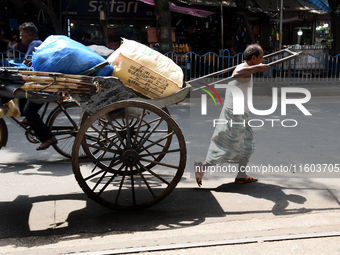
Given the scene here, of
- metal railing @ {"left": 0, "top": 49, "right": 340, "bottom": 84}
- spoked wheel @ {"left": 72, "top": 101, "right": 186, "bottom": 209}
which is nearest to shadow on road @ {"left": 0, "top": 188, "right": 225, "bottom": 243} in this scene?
spoked wheel @ {"left": 72, "top": 101, "right": 186, "bottom": 209}

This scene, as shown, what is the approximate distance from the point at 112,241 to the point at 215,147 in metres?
1.61

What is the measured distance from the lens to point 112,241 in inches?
125

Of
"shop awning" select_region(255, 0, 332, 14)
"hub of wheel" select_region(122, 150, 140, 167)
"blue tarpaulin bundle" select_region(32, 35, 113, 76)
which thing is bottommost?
"hub of wheel" select_region(122, 150, 140, 167)

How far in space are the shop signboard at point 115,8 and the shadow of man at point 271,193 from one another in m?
12.6

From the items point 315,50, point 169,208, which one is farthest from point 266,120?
point 315,50

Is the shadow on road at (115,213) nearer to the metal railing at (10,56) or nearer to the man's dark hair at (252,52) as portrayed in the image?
the man's dark hair at (252,52)

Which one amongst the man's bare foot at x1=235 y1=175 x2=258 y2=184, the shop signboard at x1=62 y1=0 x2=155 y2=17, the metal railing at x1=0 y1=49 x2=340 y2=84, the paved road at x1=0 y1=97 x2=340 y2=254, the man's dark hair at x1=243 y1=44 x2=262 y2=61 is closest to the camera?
the paved road at x1=0 y1=97 x2=340 y2=254

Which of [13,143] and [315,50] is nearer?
[13,143]

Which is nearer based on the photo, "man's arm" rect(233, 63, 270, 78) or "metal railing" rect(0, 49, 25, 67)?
"man's arm" rect(233, 63, 270, 78)

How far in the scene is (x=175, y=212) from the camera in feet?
12.1

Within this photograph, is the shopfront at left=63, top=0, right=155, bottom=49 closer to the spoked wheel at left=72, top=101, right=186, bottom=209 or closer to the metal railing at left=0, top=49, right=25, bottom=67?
the metal railing at left=0, top=49, right=25, bottom=67

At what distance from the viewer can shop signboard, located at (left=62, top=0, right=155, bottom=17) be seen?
15070 mm

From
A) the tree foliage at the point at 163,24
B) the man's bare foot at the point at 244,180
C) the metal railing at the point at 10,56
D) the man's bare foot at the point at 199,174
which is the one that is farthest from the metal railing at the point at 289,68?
the man's bare foot at the point at 199,174

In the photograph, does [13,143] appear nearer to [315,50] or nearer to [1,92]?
[1,92]
